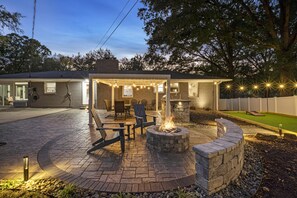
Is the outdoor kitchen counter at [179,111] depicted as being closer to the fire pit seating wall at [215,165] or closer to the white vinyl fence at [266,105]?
the fire pit seating wall at [215,165]

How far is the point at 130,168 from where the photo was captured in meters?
3.60

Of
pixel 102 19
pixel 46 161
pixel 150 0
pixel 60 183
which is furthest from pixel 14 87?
pixel 60 183

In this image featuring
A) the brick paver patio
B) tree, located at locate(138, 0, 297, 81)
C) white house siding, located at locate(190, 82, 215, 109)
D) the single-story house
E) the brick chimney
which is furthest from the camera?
white house siding, located at locate(190, 82, 215, 109)

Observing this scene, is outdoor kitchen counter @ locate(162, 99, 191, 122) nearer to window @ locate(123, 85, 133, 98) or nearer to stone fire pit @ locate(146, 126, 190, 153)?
stone fire pit @ locate(146, 126, 190, 153)

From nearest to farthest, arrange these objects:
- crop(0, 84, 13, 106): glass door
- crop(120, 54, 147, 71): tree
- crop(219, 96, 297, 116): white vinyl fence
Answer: crop(219, 96, 297, 116): white vinyl fence < crop(0, 84, 13, 106): glass door < crop(120, 54, 147, 71): tree

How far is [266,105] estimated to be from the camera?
14922mm

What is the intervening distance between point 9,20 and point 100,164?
6.00 meters

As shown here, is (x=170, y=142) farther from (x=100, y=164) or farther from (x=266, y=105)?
(x=266, y=105)

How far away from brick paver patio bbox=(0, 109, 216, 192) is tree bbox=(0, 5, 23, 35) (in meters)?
3.90

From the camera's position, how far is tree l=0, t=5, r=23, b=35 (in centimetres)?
574

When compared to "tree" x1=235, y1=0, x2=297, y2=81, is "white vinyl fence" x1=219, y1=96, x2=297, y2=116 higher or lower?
lower

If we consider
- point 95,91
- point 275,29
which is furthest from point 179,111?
point 275,29

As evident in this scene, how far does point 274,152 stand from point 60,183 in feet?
17.6

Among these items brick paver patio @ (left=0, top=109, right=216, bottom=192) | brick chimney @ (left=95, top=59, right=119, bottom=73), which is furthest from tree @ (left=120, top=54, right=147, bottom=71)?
brick paver patio @ (left=0, top=109, right=216, bottom=192)
